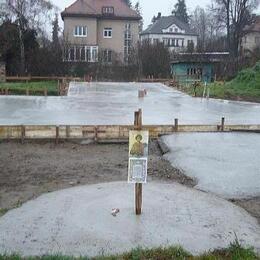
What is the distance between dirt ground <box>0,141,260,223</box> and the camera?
9.55 m

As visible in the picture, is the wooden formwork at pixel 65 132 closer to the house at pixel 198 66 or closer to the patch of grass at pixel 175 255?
the patch of grass at pixel 175 255

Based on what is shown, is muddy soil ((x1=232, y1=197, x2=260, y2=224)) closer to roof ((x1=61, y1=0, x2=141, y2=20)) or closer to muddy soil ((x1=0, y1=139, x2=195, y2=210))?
muddy soil ((x1=0, y1=139, x2=195, y2=210))

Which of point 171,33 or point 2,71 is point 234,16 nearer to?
point 171,33

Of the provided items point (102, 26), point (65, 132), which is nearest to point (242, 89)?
point (65, 132)

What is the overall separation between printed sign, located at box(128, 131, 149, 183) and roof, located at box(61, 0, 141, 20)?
59.4 m

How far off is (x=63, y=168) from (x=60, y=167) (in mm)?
128

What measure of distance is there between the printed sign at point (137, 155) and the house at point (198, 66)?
41638 mm

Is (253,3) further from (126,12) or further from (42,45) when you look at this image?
(42,45)

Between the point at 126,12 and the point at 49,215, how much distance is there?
6224 cm

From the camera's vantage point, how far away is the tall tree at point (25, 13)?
46.8 metres

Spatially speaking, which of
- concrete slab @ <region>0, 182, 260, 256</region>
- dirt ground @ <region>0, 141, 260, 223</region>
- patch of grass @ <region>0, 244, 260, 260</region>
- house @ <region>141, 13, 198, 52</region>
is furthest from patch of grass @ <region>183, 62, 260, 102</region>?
house @ <region>141, 13, 198, 52</region>

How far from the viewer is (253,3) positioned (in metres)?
65.2

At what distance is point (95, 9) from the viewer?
67000mm

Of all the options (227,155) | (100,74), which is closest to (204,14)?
(100,74)
